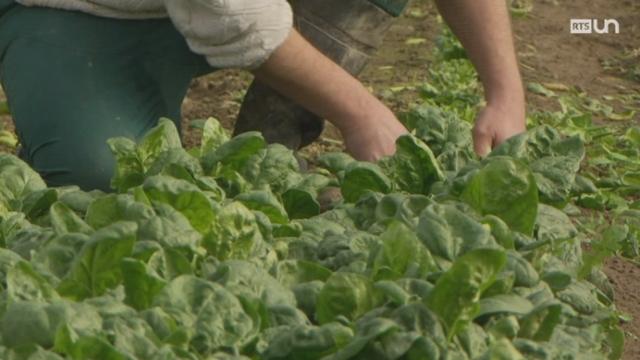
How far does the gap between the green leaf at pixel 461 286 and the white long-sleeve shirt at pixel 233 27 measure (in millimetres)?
1395

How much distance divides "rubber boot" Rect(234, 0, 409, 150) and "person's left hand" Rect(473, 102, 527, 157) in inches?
22.6

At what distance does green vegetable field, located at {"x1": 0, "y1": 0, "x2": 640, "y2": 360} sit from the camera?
8.02 ft

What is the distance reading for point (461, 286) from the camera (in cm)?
251

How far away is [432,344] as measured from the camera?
243cm

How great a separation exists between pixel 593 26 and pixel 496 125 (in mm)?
2901

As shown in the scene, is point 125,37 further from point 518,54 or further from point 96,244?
point 518,54

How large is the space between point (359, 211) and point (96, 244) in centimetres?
73

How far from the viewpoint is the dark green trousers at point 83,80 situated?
4.30m

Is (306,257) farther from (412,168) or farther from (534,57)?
(534,57)

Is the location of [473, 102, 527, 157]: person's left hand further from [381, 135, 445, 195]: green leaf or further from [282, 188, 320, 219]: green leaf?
[282, 188, 320, 219]: green leaf

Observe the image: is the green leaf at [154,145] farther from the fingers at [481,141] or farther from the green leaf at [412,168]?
Answer: the fingers at [481,141]

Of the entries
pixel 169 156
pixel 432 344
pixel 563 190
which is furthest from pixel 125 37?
pixel 432 344

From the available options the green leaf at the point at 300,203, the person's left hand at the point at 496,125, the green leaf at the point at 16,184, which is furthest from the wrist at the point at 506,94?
the green leaf at the point at 16,184

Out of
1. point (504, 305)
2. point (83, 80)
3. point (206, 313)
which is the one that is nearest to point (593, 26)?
point (83, 80)
